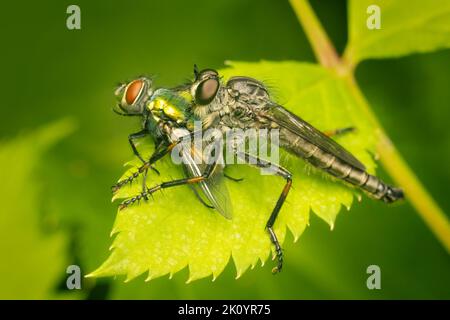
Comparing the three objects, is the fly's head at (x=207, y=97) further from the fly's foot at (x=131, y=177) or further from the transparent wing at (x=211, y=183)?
the fly's foot at (x=131, y=177)

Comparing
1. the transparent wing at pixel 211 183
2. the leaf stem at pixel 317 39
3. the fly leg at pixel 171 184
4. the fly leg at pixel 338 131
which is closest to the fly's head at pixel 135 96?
the transparent wing at pixel 211 183

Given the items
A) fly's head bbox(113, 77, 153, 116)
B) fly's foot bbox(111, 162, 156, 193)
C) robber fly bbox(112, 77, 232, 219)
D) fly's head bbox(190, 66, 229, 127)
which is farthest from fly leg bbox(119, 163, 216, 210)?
fly's head bbox(113, 77, 153, 116)

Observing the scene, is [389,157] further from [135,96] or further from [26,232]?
[26,232]

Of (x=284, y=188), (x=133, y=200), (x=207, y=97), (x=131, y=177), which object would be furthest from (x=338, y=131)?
(x=133, y=200)

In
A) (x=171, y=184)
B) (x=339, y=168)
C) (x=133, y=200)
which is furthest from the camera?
(x=339, y=168)

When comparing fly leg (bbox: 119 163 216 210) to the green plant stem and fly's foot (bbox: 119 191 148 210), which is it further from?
the green plant stem
